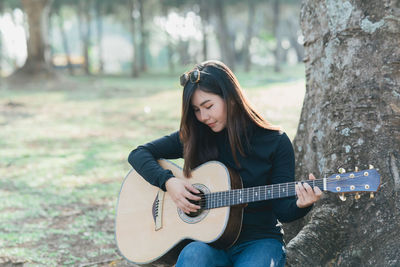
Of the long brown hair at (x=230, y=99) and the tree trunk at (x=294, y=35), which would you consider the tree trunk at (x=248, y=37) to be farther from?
the long brown hair at (x=230, y=99)

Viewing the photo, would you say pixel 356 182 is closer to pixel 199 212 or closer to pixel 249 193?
pixel 249 193

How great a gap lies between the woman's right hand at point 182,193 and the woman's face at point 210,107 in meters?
0.44

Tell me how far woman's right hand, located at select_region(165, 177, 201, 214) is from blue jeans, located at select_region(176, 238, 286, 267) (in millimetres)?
317

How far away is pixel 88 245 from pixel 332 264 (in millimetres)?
2551

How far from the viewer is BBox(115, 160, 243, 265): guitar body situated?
9.53ft

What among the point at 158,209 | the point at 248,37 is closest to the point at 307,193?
the point at 158,209

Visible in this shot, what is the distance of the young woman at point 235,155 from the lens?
2838 mm

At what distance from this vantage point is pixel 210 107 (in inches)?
122

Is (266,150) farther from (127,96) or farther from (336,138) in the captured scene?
(127,96)

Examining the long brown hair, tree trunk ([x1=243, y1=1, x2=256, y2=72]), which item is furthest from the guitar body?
tree trunk ([x1=243, y1=1, x2=256, y2=72])

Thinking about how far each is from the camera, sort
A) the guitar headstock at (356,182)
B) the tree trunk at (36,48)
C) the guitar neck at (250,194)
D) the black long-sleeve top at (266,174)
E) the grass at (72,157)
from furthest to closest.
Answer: the tree trunk at (36,48) < the grass at (72,157) < the black long-sleeve top at (266,174) < the guitar neck at (250,194) < the guitar headstock at (356,182)

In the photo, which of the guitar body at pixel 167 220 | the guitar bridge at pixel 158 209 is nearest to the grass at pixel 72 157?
the guitar body at pixel 167 220

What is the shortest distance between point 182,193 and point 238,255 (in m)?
0.53

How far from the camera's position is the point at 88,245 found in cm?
478
